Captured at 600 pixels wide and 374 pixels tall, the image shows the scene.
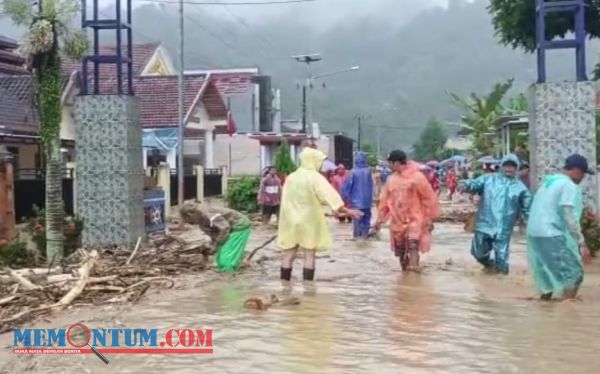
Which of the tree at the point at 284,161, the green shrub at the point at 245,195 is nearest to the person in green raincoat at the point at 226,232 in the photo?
the green shrub at the point at 245,195

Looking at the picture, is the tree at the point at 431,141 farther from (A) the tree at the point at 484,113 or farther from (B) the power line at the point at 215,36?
(A) the tree at the point at 484,113

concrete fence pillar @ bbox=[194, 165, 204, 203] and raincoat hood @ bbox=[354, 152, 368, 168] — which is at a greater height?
raincoat hood @ bbox=[354, 152, 368, 168]

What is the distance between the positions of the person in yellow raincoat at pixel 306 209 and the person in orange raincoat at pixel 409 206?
4.60ft

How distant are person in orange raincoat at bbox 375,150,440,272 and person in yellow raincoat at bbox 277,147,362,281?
1403 mm

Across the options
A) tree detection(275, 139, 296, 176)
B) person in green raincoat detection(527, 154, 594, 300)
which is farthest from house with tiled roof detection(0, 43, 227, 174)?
person in green raincoat detection(527, 154, 594, 300)

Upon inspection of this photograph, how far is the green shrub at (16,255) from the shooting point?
38.8 feet

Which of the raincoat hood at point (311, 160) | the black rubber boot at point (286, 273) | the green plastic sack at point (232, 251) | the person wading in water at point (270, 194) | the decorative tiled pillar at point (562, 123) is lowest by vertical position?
the black rubber boot at point (286, 273)

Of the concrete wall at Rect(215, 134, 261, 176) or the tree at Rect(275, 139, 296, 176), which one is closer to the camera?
the tree at Rect(275, 139, 296, 176)

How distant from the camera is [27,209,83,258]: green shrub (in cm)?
1286

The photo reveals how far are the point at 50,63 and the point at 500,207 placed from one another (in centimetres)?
Answer: 631

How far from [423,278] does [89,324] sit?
5095mm

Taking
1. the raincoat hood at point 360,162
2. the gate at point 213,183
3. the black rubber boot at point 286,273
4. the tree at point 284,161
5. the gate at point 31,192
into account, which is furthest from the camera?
the gate at point 213,183

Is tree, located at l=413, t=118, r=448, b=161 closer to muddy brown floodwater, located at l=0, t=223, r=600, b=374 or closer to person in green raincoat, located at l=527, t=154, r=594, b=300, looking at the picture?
muddy brown floodwater, located at l=0, t=223, r=600, b=374

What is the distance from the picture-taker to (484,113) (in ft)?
128
